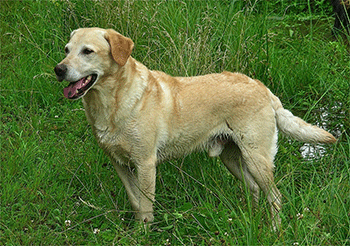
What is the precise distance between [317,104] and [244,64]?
2.86 ft

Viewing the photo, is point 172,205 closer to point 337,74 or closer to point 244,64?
point 244,64

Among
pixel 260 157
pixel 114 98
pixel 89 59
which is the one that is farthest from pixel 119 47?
pixel 260 157

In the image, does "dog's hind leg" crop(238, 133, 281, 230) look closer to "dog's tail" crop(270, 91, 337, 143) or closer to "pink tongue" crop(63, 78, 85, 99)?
"dog's tail" crop(270, 91, 337, 143)

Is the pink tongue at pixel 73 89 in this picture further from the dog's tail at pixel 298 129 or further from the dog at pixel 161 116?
the dog's tail at pixel 298 129

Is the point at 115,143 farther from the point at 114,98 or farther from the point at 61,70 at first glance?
the point at 61,70

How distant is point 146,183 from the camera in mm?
4305

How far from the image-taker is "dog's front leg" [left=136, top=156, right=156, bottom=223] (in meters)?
4.28

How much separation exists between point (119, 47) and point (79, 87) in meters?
0.44

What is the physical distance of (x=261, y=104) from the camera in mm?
4520

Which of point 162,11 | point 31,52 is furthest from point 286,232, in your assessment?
point 31,52

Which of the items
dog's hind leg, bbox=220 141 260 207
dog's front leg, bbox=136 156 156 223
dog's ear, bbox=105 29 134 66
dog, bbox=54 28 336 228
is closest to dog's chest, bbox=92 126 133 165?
dog, bbox=54 28 336 228

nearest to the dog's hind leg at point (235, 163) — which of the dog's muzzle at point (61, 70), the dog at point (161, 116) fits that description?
the dog at point (161, 116)

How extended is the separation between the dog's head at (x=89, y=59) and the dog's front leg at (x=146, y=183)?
2.51 ft

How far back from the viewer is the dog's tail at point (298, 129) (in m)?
4.41
